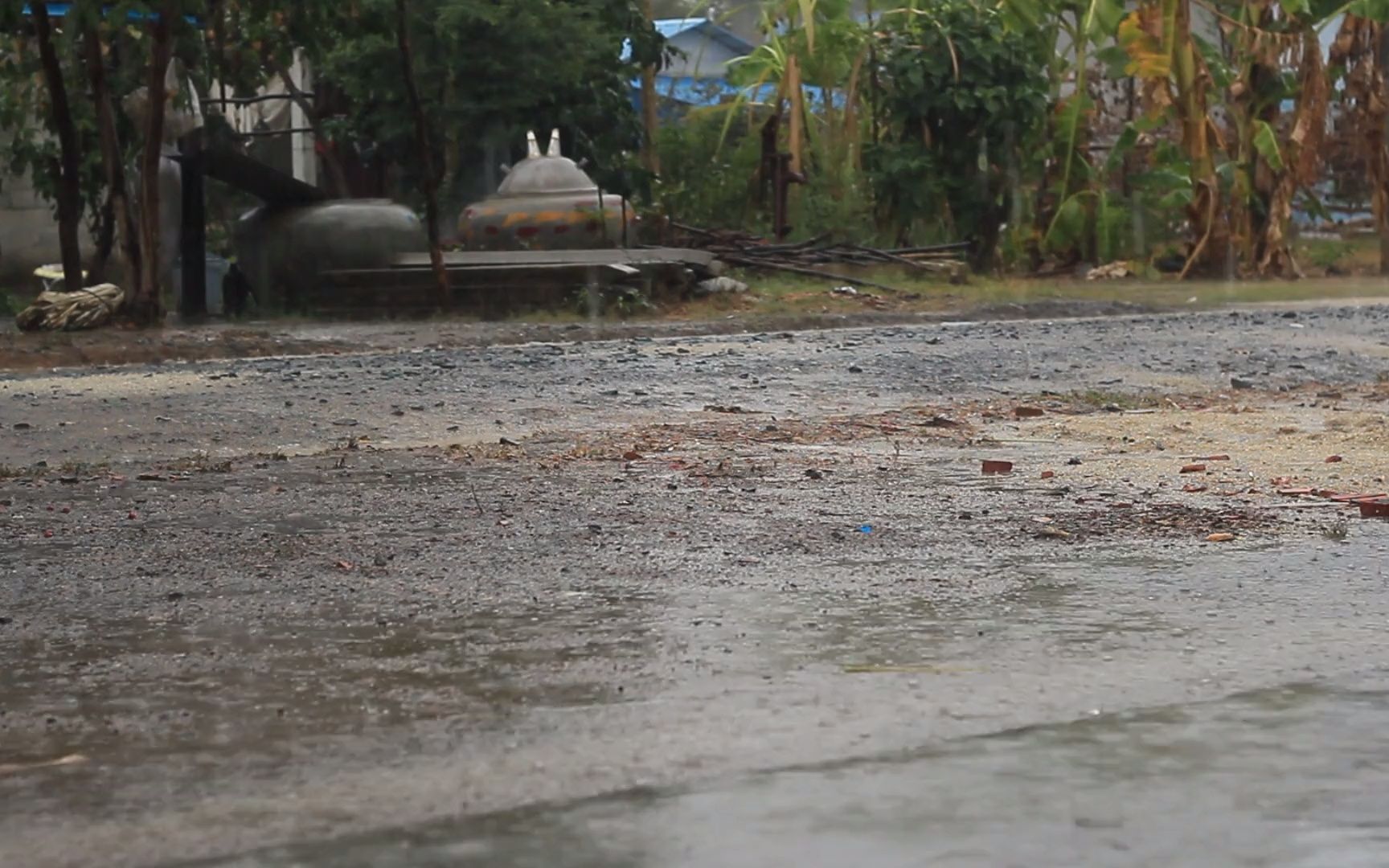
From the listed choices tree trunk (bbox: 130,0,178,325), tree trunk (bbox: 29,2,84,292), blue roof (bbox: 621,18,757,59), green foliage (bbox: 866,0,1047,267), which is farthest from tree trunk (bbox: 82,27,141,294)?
blue roof (bbox: 621,18,757,59)

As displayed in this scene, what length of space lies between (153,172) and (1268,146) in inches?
470

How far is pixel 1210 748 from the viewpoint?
342 centimetres

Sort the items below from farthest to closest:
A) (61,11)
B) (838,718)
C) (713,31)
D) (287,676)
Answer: (713,31) → (61,11) → (287,676) → (838,718)

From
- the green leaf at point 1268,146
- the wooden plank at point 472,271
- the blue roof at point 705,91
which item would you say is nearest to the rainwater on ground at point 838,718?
the wooden plank at point 472,271

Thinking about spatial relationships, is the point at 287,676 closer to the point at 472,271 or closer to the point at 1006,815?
the point at 1006,815

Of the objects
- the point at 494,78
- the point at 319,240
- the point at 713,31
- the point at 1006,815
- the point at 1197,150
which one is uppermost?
the point at 713,31

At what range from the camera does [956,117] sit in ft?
71.4

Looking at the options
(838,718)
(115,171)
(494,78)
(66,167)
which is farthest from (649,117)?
(838,718)

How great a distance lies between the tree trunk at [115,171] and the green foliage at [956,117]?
9079mm

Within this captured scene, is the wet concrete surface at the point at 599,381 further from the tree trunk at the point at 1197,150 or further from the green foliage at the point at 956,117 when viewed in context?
the green foliage at the point at 956,117

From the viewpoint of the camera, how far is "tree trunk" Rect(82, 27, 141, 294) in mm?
14922

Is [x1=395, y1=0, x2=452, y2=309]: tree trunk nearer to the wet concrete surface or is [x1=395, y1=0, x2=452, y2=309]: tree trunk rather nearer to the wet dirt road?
the wet concrete surface

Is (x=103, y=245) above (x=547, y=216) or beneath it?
beneath

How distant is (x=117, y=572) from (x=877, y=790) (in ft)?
8.68
